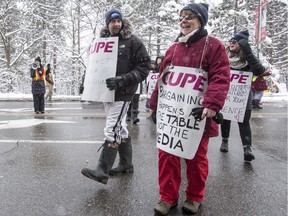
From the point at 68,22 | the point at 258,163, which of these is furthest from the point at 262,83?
the point at 68,22

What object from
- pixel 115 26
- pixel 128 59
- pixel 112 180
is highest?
pixel 115 26

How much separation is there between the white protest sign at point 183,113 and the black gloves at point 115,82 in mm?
709

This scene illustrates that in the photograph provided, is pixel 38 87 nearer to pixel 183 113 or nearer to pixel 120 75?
pixel 120 75

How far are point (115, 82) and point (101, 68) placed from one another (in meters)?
0.31

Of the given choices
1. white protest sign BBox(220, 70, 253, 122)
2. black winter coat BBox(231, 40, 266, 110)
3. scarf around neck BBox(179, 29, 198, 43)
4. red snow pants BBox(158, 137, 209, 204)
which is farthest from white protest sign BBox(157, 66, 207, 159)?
white protest sign BBox(220, 70, 253, 122)

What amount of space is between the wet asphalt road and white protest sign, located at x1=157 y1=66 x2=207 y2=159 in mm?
631

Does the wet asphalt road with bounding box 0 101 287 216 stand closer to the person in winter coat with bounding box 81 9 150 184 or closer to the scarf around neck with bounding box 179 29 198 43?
the person in winter coat with bounding box 81 9 150 184

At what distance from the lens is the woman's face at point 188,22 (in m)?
2.94

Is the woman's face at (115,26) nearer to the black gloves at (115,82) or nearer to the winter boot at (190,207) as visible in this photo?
the black gloves at (115,82)

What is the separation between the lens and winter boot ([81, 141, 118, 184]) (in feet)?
11.4

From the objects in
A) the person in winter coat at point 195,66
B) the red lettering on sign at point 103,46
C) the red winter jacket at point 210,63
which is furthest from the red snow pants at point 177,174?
the red lettering on sign at point 103,46

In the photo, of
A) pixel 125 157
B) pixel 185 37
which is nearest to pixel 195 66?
pixel 185 37

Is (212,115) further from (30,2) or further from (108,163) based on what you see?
(30,2)

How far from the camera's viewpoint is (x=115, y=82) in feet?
11.6
